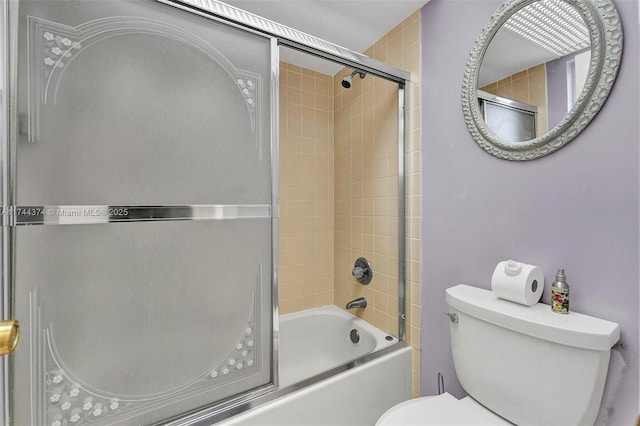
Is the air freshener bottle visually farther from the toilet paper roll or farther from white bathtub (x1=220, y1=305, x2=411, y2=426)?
white bathtub (x1=220, y1=305, x2=411, y2=426)

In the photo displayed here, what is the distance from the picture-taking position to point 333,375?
47.0 inches

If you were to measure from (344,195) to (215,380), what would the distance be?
1.40 meters

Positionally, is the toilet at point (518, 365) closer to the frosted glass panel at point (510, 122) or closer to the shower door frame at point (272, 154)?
the shower door frame at point (272, 154)

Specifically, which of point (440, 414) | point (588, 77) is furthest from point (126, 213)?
point (588, 77)

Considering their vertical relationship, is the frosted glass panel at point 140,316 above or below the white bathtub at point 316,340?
above

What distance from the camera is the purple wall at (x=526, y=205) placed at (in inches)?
30.6

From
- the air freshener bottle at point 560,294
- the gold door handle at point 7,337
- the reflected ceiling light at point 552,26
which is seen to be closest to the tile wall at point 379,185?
the reflected ceiling light at point 552,26

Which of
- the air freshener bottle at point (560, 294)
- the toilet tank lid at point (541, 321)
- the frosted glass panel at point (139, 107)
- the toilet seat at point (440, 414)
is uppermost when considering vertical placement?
the frosted glass panel at point (139, 107)

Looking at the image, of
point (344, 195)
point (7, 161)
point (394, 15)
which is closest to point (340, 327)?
point (344, 195)

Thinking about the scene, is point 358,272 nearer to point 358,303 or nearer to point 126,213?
point 358,303

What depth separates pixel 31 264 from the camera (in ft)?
2.27

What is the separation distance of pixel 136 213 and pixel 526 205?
1319mm

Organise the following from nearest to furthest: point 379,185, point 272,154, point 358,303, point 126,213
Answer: point 126,213 → point 272,154 → point 379,185 → point 358,303

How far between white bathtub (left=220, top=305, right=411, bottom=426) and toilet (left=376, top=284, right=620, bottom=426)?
0.98 feet
